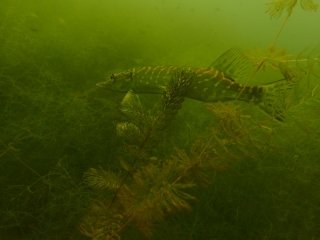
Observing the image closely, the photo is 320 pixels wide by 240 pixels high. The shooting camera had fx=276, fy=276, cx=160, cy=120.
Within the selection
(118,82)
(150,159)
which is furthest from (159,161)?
(118,82)

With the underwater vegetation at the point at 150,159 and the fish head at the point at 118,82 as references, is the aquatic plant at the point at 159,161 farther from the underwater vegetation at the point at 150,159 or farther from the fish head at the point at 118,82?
the fish head at the point at 118,82

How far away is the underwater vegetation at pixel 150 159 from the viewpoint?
7.30ft

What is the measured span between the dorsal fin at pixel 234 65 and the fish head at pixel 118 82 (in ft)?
4.53

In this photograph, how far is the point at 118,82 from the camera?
14.0 ft

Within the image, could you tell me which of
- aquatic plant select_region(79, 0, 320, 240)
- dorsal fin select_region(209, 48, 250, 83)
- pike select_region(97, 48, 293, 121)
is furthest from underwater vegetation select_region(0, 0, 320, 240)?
dorsal fin select_region(209, 48, 250, 83)

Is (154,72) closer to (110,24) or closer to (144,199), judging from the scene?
(144,199)

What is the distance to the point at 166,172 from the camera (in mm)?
2016

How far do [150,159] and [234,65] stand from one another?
1.79 metres

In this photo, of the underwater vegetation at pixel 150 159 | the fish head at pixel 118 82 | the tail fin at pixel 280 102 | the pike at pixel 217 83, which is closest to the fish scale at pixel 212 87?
the pike at pixel 217 83

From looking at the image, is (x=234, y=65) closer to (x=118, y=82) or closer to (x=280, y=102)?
(x=280, y=102)

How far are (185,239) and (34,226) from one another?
1709 mm

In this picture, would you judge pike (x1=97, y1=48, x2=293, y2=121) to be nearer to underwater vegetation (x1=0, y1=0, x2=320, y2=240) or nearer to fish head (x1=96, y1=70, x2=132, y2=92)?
fish head (x1=96, y1=70, x2=132, y2=92)

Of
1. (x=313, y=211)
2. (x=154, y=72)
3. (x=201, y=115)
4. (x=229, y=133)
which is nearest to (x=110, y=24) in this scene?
(x=154, y=72)

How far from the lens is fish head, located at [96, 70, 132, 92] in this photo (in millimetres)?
4262
